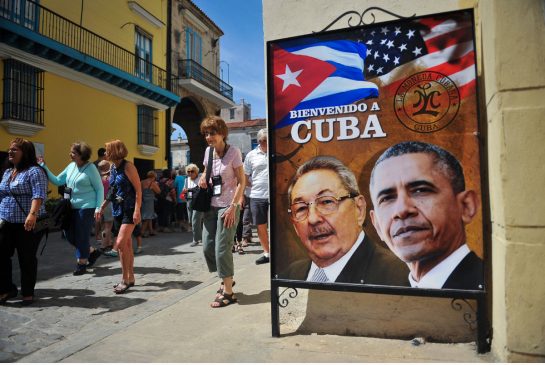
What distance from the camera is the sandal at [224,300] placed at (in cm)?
369

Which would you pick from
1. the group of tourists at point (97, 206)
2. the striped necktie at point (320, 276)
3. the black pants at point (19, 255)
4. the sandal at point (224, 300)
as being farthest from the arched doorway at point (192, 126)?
the striped necktie at point (320, 276)

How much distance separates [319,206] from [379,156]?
21.1 inches

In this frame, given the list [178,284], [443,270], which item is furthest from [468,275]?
[178,284]

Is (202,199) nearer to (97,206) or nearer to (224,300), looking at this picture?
(224,300)

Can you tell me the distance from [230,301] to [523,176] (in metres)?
2.65

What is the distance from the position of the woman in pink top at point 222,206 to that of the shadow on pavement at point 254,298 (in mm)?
108

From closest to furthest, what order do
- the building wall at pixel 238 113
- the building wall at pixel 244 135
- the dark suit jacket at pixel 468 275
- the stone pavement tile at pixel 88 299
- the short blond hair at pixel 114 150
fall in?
the dark suit jacket at pixel 468 275, the stone pavement tile at pixel 88 299, the short blond hair at pixel 114 150, the building wall at pixel 244 135, the building wall at pixel 238 113

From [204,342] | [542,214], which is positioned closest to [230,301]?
[204,342]

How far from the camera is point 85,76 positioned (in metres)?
14.0

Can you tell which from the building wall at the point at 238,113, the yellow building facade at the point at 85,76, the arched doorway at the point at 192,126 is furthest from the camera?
the building wall at the point at 238,113

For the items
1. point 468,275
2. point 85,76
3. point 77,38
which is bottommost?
point 468,275

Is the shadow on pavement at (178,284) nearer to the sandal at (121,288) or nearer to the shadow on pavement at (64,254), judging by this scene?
the sandal at (121,288)

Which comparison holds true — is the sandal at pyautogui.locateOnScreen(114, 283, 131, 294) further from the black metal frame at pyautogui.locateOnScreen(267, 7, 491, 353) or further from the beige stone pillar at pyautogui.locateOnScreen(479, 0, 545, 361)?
the beige stone pillar at pyautogui.locateOnScreen(479, 0, 545, 361)

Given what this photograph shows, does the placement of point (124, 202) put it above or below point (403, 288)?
above
